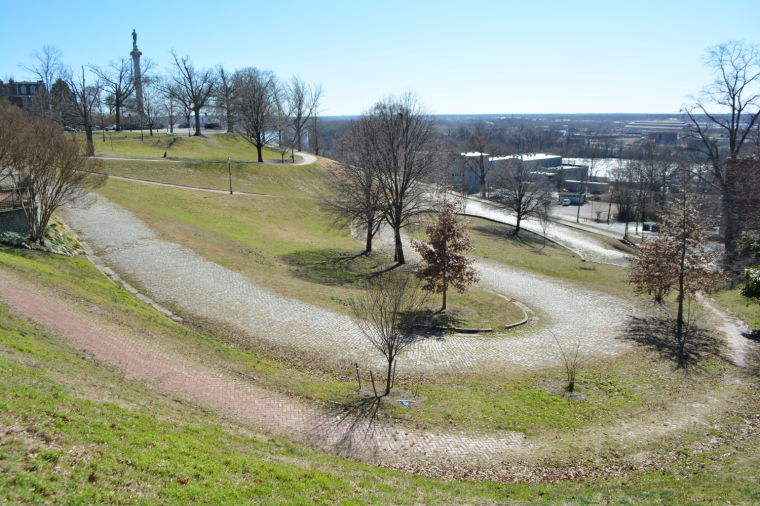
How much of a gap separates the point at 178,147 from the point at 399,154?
39260 mm

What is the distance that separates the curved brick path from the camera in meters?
11.7

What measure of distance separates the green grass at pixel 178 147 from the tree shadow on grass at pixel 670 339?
147 feet

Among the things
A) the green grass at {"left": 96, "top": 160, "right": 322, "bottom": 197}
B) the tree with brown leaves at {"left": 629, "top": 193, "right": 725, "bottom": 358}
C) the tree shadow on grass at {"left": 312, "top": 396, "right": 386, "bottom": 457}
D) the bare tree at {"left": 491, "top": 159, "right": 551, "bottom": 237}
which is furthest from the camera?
the bare tree at {"left": 491, "top": 159, "right": 551, "bottom": 237}

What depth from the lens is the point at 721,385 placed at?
16219 millimetres

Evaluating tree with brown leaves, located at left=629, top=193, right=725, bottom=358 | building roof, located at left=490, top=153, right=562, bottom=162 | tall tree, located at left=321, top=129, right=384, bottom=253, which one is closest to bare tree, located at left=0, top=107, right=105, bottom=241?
tall tree, located at left=321, top=129, right=384, bottom=253

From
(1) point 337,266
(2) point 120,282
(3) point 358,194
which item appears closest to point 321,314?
(1) point 337,266

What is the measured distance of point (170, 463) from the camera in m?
8.20

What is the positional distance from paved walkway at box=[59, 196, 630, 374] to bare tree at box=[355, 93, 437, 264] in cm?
695

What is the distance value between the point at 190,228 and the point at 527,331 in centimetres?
2125

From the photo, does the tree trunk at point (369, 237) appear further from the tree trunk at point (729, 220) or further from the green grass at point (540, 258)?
the tree trunk at point (729, 220)

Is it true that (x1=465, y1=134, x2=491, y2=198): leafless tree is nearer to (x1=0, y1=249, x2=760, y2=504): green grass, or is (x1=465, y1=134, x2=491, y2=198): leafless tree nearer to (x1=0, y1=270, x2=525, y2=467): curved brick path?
(x1=0, y1=270, x2=525, y2=467): curved brick path

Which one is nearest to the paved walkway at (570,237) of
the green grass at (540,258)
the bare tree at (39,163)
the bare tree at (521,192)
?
the green grass at (540,258)

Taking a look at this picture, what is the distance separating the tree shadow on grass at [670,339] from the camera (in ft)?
60.4

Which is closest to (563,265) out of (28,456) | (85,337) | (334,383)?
(334,383)
